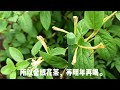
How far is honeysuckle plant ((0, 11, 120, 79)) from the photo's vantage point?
2.16 ft

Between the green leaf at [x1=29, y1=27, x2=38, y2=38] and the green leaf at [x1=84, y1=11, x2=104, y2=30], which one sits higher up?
the green leaf at [x1=84, y1=11, x2=104, y2=30]

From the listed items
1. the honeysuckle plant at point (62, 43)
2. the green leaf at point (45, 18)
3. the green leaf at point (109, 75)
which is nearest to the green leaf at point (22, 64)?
the honeysuckle plant at point (62, 43)

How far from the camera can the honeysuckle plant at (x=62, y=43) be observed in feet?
2.16

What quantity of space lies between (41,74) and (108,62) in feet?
0.64

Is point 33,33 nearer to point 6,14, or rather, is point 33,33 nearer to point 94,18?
point 6,14

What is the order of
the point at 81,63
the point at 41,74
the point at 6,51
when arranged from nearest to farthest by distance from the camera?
the point at 81,63, the point at 41,74, the point at 6,51

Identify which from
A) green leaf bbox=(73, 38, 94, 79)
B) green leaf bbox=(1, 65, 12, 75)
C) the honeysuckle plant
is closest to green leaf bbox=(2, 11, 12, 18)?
the honeysuckle plant

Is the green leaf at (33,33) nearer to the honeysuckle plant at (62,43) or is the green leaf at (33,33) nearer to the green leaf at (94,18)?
the honeysuckle plant at (62,43)

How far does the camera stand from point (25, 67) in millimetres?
734

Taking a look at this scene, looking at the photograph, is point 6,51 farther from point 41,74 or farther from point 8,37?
point 41,74

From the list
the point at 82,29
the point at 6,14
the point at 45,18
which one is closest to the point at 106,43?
the point at 82,29

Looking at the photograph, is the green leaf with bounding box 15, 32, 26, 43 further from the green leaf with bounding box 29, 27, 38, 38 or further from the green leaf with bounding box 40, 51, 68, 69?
the green leaf with bounding box 40, 51, 68, 69

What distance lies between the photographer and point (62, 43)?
89 centimetres
